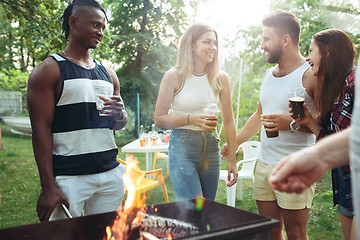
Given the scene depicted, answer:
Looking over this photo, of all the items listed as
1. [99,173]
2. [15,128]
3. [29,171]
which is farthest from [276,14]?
[15,128]

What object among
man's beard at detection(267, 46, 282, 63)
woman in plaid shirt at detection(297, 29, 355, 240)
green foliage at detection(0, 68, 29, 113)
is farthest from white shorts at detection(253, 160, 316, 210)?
green foliage at detection(0, 68, 29, 113)

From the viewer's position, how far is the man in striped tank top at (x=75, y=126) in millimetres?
1737

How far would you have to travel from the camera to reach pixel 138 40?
44.9ft

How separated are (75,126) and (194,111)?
903mm

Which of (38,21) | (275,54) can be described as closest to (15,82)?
(38,21)

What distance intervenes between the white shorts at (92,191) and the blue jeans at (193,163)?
0.41 meters

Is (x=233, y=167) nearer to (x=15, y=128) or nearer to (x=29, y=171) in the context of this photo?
(x=29, y=171)

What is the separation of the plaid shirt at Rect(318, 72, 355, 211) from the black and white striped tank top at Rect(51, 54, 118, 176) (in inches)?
56.8

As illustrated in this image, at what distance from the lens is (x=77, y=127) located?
6.11ft

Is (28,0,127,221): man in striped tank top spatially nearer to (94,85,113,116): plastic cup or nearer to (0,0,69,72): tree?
(94,85,113,116): plastic cup

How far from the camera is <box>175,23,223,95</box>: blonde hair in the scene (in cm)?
237

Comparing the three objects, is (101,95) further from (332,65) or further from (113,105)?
(332,65)

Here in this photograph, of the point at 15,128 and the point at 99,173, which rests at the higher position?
the point at 99,173

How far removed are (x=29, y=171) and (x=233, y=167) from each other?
6.77 meters
